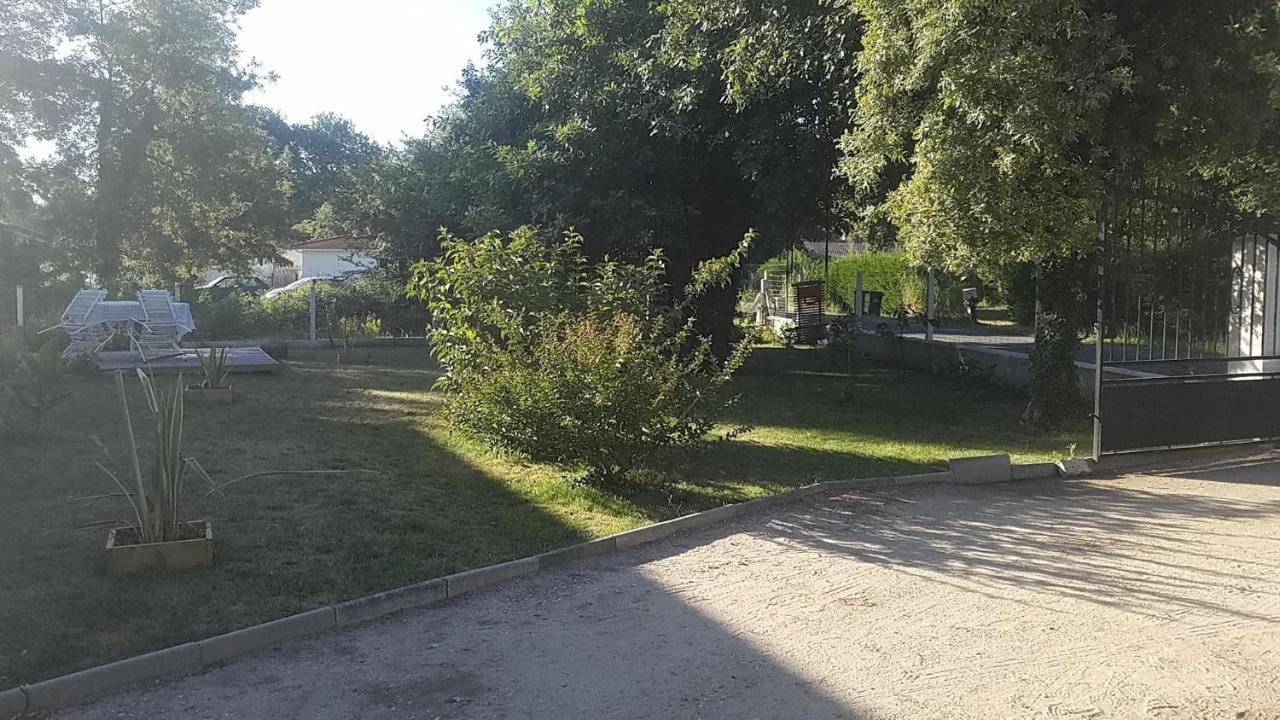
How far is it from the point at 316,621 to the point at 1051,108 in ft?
22.2

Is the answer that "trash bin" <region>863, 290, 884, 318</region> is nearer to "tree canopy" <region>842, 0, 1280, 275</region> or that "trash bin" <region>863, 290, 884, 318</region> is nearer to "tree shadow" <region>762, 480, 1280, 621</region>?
"tree canopy" <region>842, 0, 1280, 275</region>

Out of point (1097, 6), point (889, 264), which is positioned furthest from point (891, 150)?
point (889, 264)

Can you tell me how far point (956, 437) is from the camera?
35.4ft

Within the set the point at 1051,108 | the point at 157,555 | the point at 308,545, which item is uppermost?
the point at 1051,108

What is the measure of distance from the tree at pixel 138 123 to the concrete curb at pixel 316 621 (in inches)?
938

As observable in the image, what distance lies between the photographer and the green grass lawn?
4.89 metres

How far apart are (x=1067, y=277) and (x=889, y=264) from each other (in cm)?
2240

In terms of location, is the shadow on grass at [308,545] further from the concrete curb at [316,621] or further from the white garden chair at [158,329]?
the white garden chair at [158,329]

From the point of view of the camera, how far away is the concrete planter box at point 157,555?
211 inches

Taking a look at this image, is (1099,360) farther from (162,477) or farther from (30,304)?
(30,304)

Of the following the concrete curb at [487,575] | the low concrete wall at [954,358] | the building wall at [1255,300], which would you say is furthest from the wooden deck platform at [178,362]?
the building wall at [1255,300]

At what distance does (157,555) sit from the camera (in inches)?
214

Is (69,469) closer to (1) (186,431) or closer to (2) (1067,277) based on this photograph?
(1) (186,431)

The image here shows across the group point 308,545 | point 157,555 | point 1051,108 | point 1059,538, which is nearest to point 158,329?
point 308,545
